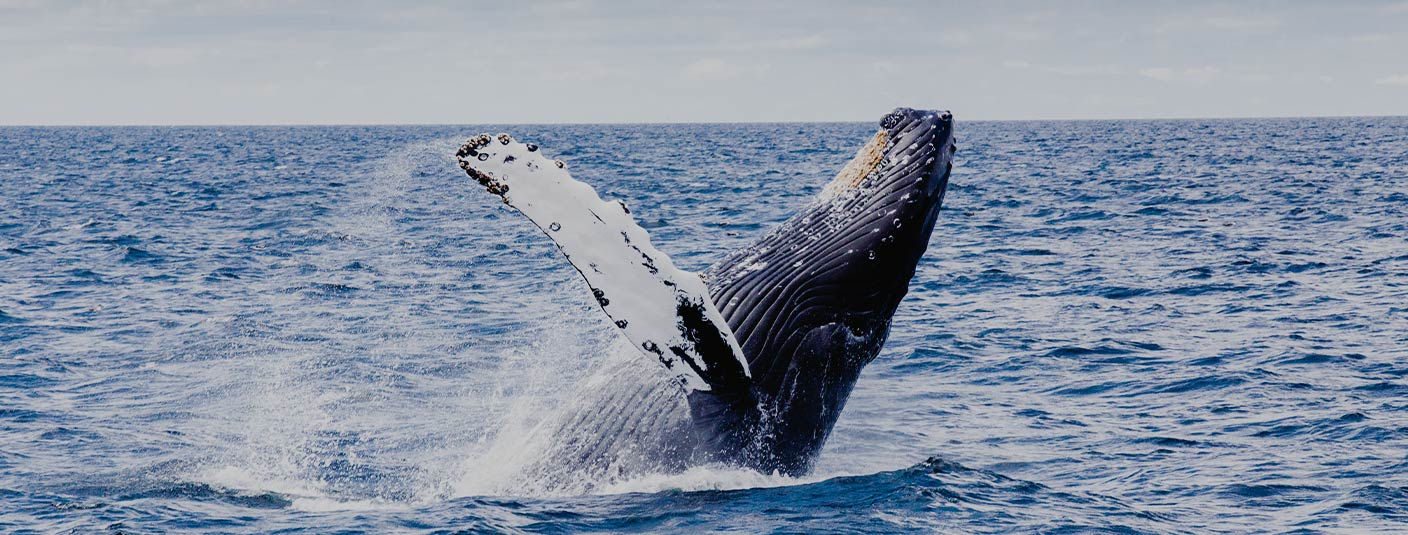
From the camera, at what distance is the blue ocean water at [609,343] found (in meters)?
8.70

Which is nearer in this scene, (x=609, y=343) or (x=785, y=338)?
(x=785, y=338)

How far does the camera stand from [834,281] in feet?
24.2

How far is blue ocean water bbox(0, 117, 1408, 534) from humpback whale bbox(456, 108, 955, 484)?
26 cm

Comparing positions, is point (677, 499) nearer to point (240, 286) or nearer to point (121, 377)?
point (121, 377)

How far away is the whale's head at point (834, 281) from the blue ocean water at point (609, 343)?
55 cm

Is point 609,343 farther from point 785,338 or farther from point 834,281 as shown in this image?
point 834,281

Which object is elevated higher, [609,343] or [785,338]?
[785,338]

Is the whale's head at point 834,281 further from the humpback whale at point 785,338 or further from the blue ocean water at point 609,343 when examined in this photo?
the blue ocean water at point 609,343

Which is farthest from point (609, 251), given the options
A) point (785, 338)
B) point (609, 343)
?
point (609, 343)

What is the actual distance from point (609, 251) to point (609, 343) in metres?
7.88

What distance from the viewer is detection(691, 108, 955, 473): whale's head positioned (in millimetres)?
7301

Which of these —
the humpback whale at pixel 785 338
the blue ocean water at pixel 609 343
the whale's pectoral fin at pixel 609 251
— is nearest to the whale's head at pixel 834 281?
the humpback whale at pixel 785 338

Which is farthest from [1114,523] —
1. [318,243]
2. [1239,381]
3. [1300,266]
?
[318,243]

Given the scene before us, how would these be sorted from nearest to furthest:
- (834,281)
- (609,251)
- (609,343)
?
1. (609,251)
2. (834,281)
3. (609,343)
